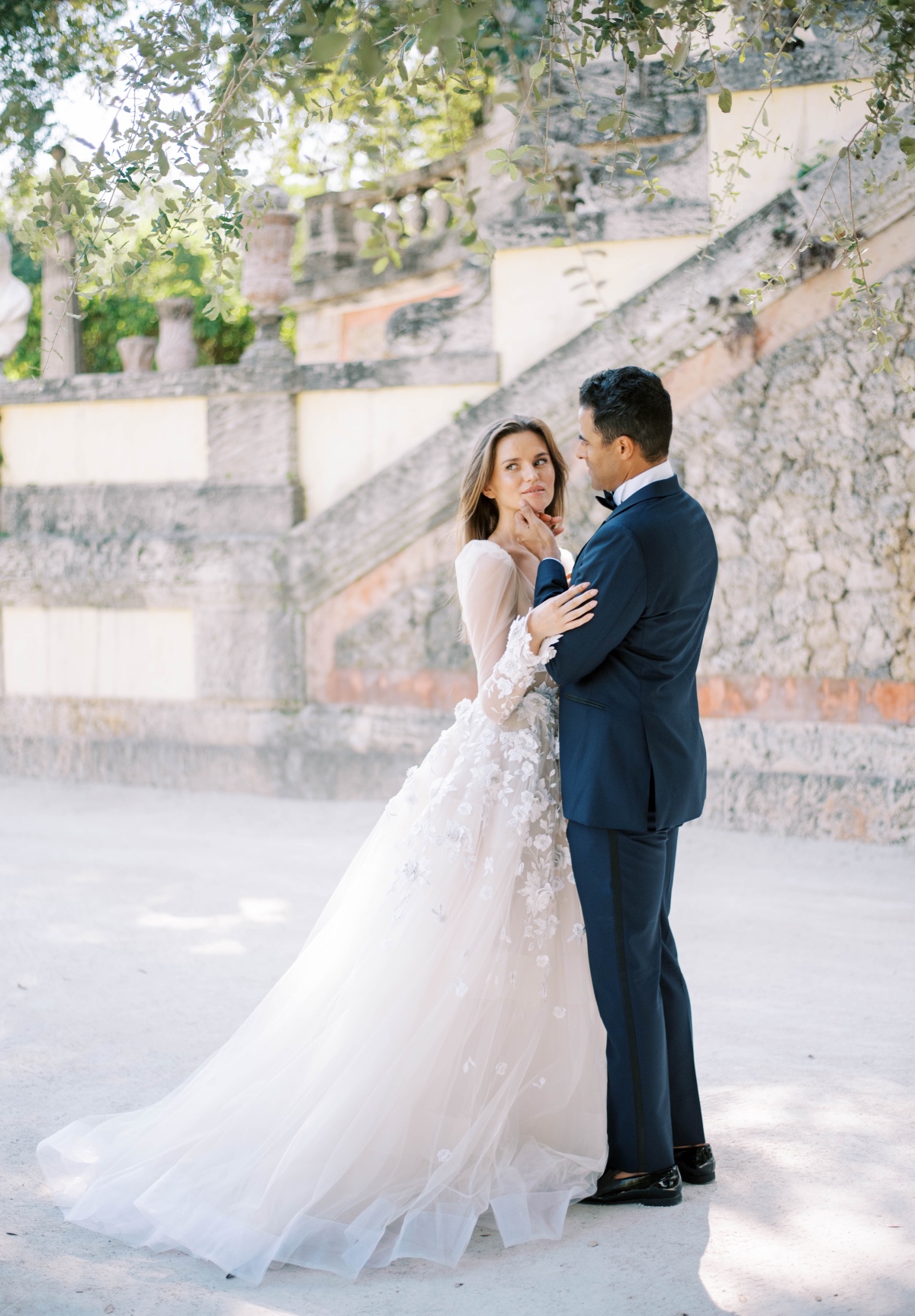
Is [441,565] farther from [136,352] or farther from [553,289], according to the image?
[136,352]

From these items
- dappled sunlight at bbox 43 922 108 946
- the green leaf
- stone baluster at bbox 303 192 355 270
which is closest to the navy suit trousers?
the green leaf

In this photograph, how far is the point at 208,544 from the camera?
7.81 metres

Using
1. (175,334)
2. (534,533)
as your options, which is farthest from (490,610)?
(175,334)

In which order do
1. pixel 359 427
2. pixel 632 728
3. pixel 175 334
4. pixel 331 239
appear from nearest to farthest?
pixel 632 728 < pixel 359 427 < pixel 175 334 < pixel 331 239

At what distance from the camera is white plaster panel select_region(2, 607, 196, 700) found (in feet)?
26.2

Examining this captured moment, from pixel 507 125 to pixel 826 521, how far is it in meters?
3.26

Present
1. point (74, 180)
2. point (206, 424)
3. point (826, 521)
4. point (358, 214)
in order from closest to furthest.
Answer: point (358, 214) < point (74, 180) < point (826, 521) < point (206, 424)

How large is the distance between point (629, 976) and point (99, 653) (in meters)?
6.28

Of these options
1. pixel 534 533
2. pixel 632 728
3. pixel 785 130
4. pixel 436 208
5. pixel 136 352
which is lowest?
pixel 632 728

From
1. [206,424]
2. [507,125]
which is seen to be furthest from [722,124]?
[206,424]

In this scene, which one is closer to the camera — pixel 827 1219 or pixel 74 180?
pixel 74 180

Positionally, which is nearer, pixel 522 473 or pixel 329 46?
pixel 329 46

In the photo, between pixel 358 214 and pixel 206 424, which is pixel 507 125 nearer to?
pixel 206 424

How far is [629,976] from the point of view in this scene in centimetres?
270
